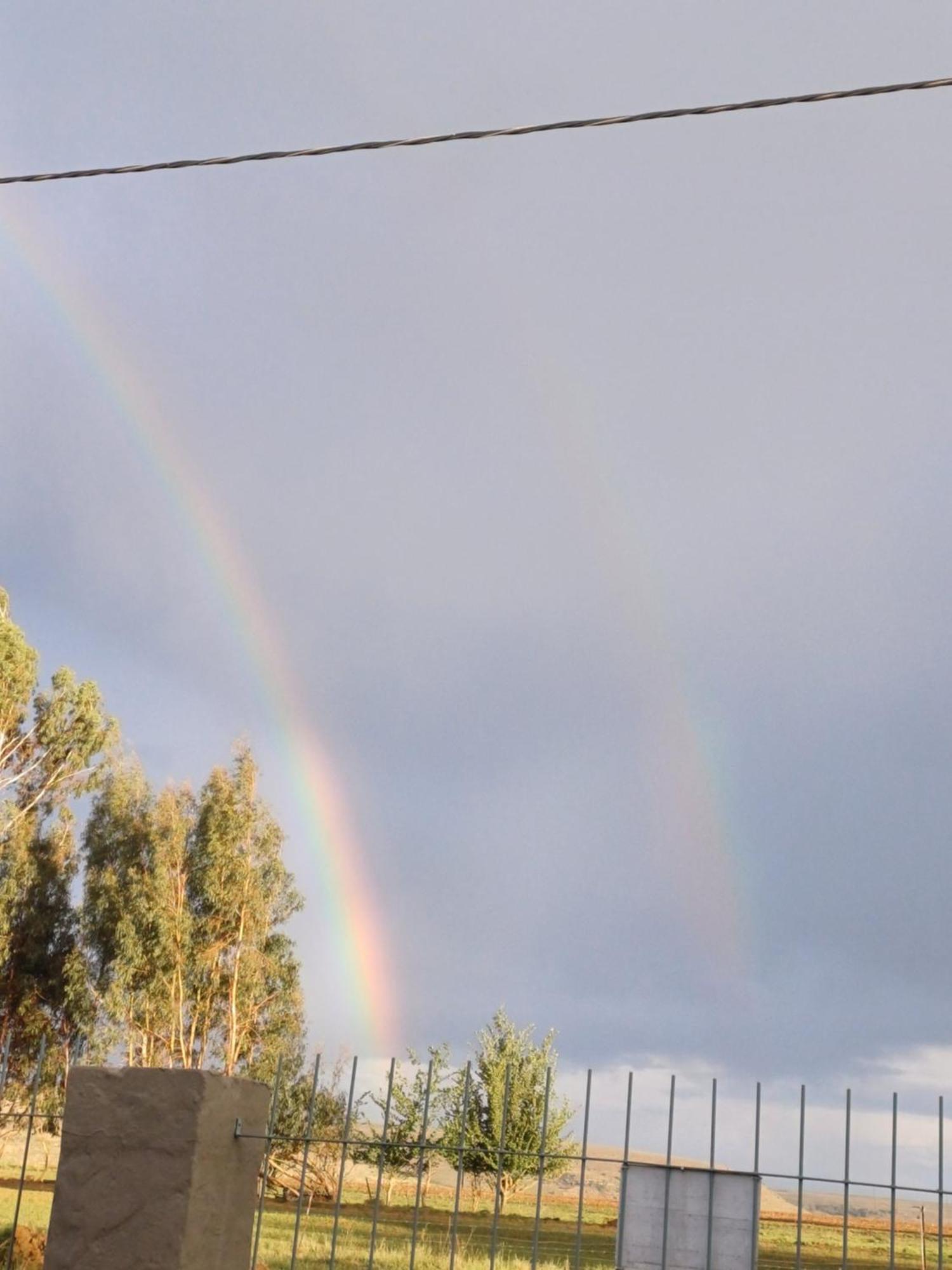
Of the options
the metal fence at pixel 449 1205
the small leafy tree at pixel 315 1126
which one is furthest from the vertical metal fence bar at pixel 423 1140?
the small leafy tree at pixel 315 1126

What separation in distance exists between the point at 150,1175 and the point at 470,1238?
313 inches

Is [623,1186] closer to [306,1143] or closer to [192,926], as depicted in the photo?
[306,1143]

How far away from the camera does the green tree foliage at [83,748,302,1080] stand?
32.7 m

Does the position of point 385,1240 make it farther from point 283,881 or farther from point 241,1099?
point 241,1099

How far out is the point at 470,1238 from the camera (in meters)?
13.0

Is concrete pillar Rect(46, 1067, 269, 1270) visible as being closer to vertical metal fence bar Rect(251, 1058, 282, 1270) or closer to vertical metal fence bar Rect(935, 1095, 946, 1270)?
vertical metal fence bar Rect(251, 1058, 282, 1270)

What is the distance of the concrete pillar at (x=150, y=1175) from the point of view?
599cm

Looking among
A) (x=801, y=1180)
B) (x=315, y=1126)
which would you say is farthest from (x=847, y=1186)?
(x=315, y=1126)

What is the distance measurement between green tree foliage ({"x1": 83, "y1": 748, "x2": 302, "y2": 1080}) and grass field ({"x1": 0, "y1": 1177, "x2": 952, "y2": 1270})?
174 inches

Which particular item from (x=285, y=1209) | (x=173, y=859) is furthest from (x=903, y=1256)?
(x=173, y=859)

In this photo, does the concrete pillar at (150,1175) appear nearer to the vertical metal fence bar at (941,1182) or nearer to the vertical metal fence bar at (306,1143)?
the vertical metal fence bar at (306,1143)

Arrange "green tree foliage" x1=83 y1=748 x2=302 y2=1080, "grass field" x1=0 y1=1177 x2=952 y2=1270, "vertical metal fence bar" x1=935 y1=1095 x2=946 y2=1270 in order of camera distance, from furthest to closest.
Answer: "green tree foliage" x1=83 y1=748 x2=302 y2=1080
"grass field" x1=0 y1=1177 x2=952 y2=1270
"vertical metal fence bar" x1=935 y1=1095 x2=946 y2=1270

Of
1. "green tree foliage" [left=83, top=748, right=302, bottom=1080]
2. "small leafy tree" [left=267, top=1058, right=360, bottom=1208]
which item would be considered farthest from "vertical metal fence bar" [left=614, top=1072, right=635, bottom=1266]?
"green tree foliage" [left=83, top=748, right=302, bottom=1080]

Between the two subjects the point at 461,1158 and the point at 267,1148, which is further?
the point at 267,1148
